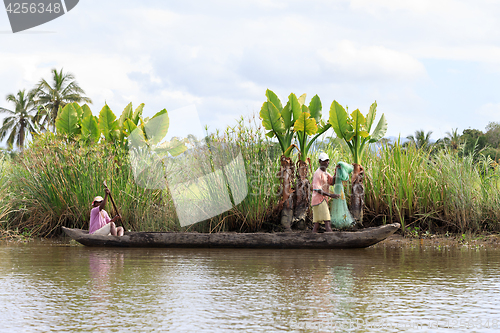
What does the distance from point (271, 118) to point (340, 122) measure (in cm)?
167

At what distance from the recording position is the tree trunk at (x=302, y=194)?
1145 centimetres

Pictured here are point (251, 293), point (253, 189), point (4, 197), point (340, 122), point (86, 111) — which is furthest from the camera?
point (86, 111)

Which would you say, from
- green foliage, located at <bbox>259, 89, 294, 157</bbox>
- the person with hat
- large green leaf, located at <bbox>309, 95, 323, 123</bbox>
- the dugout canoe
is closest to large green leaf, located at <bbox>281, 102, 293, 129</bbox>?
green foliage, located at <bbox>259, 89, 294, 157</bbox>

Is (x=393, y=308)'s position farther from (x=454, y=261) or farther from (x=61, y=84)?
(x=61, y=84)

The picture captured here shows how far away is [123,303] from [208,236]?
18.0 ft

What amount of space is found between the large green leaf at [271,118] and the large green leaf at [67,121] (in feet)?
20.1

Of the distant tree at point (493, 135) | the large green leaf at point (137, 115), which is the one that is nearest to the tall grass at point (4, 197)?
the large green leaf at point (137, 115)

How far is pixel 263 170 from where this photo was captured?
11.4 metres

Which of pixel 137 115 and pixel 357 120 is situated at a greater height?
pixel 137 115

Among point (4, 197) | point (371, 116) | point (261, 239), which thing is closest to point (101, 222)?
point (261, 239)

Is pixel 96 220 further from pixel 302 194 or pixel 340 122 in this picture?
pixel 340 122

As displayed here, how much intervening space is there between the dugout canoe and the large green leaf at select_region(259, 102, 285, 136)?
2.76 m

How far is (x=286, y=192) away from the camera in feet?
37.2

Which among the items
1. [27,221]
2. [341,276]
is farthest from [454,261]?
[27,221]
